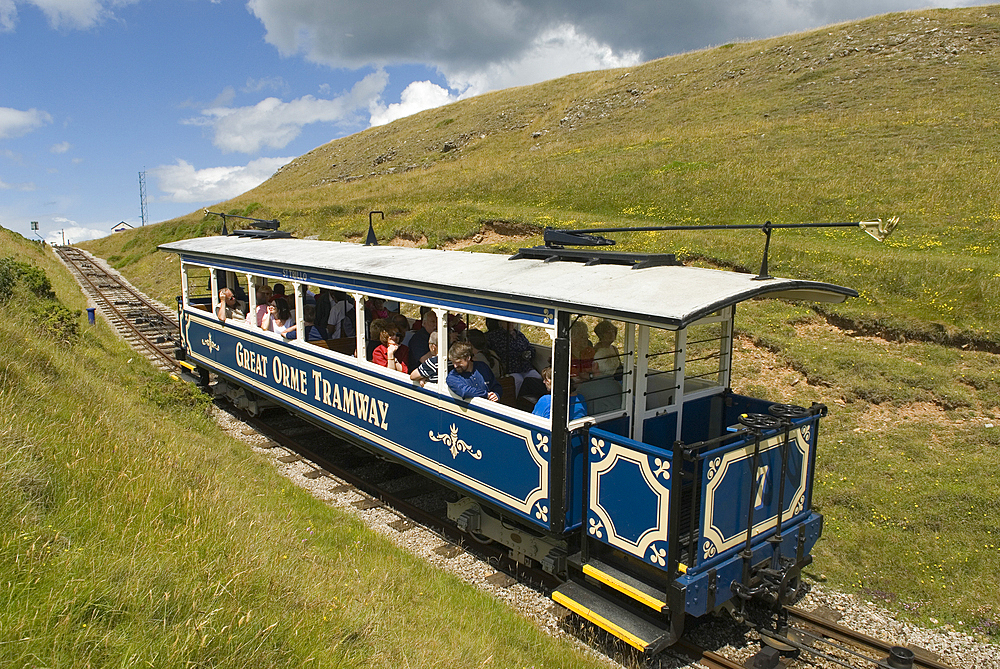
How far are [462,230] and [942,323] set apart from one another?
14846 mm

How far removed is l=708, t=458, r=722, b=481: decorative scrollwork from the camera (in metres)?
4.84

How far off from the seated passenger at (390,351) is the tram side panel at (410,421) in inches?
7.3

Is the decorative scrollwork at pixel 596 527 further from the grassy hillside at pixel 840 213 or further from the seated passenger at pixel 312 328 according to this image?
the seated passenger at pixel 312 328

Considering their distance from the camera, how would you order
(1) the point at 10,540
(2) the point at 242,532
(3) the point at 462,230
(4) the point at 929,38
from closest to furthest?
1. (1) the point at 10,540
2. (2) the point at 242,532
3. (3) the point at 462,230
4. (4) the point at 929,38

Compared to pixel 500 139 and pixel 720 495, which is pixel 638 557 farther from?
pixel 500 139

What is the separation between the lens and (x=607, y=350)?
6.23 m

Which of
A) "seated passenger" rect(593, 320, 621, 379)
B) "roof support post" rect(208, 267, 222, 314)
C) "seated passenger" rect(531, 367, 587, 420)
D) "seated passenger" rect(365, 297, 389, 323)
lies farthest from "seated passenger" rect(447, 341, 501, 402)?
"roof support post" rect(208, 267, 222, 314)

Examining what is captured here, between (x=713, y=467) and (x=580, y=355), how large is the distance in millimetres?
1684

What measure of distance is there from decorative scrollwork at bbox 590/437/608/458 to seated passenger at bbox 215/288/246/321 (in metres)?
7.83

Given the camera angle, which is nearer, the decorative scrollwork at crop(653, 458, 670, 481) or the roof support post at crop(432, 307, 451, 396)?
the decorative scrollwork at crop(653, 458, 670, 481)

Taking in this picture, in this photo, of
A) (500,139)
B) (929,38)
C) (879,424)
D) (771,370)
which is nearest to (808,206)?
(771,370)

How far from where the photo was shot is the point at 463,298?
20.9 ft

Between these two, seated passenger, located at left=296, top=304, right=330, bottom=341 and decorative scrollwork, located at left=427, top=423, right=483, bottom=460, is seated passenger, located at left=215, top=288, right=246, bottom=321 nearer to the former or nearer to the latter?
seated passenger, located at left=296, top=304, right=330, bottom=341

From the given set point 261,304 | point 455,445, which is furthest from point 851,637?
point 261,304
